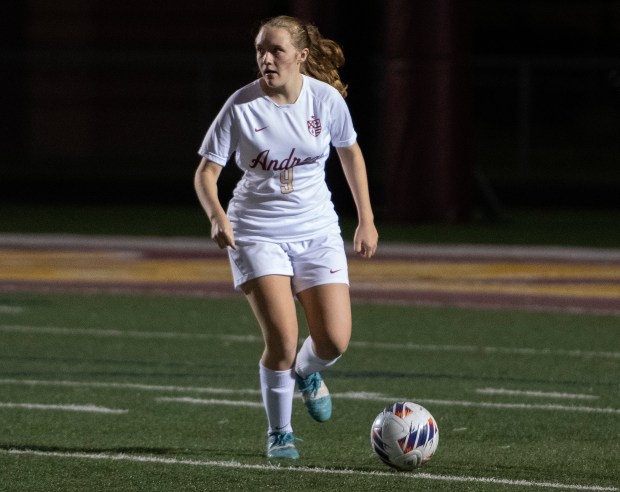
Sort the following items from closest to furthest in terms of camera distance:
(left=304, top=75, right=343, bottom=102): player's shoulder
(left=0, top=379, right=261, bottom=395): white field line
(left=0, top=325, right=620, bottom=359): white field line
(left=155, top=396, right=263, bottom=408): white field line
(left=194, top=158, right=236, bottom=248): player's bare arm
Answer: (left=194, top=158, right=236, bottom=248): player's bare arm
(left=304, top=75, right=343, bottom=102): player's shoulder
(left=155, top=396, right=263, bottom=408): white field line
(left=0, top=379, right=261, bottom=395): white field line
(left=0, top=325, right=620, bottom=359): white field line

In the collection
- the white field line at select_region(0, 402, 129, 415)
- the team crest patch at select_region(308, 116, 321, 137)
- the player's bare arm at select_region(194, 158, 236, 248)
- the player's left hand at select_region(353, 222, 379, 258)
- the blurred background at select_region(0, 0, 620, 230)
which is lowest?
the blurred background at select_region(0, 0, 620, 230)

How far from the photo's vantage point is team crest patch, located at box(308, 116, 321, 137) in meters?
7.48

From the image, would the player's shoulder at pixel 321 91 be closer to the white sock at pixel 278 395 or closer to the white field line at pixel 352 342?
the white sock at pixel 278 395

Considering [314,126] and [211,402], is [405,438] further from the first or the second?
[211,402]

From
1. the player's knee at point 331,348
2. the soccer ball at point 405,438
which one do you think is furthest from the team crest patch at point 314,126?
the soccer ball at point 405,438

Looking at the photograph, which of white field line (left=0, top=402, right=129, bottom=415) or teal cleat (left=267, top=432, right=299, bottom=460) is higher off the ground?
teal cleat (left=267, top=432, right=299, bottom=460)

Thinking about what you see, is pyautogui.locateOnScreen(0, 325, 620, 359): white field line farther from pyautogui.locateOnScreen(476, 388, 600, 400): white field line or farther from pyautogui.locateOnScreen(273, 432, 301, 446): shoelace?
pyautogui.locateOnScreen(273, 432, 301, 446): shoelace

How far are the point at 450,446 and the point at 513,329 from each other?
4718 mm

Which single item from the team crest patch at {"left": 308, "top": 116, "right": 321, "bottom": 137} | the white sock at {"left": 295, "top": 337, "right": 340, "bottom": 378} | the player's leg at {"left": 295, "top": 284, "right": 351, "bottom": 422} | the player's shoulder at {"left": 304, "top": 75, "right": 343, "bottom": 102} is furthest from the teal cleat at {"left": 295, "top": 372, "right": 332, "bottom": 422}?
the player's shoulder at {"left": 304, "top": 75, "right": 343, "bottom": 102}

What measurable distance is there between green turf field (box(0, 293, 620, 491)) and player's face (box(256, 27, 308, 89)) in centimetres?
174

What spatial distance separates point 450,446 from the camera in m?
7.99

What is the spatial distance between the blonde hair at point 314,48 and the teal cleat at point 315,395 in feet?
4.53

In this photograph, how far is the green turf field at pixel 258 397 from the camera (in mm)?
7273

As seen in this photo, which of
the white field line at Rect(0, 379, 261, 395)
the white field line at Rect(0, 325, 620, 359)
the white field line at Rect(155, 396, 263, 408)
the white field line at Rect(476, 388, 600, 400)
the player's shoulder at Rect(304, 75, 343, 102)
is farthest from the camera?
the white field line at Rect(0, 325, 620, 359)
